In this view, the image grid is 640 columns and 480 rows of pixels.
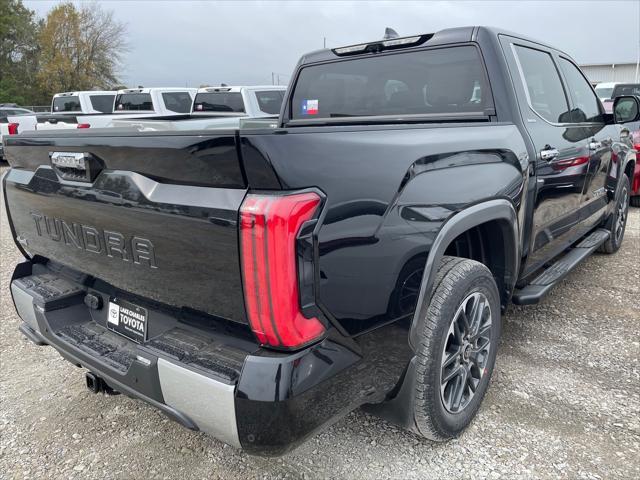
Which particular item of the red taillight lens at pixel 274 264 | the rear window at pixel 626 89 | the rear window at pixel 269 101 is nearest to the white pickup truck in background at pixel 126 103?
the rear window at pixel 269 101

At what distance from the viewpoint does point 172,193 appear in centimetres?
171

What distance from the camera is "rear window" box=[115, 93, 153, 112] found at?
1344 cm

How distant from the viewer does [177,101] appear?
45.0ft

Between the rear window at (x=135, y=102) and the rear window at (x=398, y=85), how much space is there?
10641mm

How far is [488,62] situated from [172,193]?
6.58ft

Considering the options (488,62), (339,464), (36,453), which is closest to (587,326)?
(488,62)

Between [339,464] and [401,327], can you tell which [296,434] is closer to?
[401,327]

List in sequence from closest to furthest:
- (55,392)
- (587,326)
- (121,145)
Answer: (121,145)
(55,392)
(587,326)

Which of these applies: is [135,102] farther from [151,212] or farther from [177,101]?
[151,212]

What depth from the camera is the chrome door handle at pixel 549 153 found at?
2957 mm

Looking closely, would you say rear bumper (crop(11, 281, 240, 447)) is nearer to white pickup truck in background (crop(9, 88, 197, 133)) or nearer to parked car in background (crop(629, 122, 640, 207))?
parked car in background (crop(629, 122, 640, 207))

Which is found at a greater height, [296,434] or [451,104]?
[451,104]

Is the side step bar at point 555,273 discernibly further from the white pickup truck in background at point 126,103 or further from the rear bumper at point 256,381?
the white pickup truck in background at point 126,103

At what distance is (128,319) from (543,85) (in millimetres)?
2845
